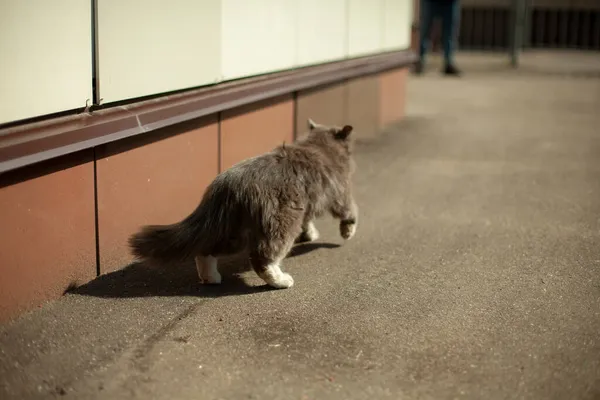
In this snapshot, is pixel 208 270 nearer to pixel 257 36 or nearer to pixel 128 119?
pixel 128 119

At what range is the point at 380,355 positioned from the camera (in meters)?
4.00

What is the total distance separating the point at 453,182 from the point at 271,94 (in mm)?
2010

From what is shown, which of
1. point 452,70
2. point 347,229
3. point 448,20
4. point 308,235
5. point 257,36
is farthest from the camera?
point 452,70

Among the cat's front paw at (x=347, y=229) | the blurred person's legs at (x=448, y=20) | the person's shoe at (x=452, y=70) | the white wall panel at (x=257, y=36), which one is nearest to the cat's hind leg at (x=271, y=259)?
the cat's front paw at (x=347, y=229)

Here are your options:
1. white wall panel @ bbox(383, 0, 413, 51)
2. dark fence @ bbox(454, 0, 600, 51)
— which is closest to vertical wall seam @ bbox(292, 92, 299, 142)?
white wall panel @ bbox(383, 0, 413, 51)

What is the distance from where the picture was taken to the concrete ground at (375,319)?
3691 mm

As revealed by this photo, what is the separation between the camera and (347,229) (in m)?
5.59

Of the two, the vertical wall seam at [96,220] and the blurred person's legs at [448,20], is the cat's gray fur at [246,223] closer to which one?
the vertical wall seam at [96,220]

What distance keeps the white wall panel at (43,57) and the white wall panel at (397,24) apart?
6.23 meters

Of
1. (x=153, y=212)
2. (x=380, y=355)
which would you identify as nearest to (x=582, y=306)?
(x=380, y=355)

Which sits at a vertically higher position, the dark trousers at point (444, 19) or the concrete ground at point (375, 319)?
the dark trousers at point (444, 19)

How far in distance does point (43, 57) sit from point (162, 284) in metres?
1.42

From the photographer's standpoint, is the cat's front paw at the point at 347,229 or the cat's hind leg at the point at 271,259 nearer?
the cat's hind leg at the point at 271,259

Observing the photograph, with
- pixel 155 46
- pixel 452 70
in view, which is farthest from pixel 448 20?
pixel 155 46
